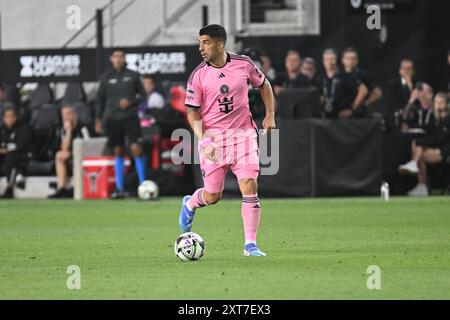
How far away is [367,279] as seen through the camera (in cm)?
1031

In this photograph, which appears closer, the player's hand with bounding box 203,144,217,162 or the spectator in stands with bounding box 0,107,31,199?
the player's hand with bounding box 203,144,217,162

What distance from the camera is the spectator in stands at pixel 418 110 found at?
23.0 m

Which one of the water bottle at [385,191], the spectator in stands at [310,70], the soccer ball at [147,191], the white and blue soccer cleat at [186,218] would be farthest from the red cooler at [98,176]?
the white and blue soccer cleat at [186,218]

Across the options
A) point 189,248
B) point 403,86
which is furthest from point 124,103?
point 189,248

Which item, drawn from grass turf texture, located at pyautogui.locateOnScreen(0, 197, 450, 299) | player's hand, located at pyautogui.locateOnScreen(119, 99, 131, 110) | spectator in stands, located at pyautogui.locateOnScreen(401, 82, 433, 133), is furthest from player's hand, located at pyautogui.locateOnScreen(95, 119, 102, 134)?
spectator in stands, located at pyautogui.locateOnScreen(401, 82, 433, 133)

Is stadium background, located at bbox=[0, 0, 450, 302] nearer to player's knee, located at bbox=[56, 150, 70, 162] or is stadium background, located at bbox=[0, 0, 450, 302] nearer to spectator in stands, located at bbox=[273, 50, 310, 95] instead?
spectator in stands, located at bbox=[273, 50, 310, 95]

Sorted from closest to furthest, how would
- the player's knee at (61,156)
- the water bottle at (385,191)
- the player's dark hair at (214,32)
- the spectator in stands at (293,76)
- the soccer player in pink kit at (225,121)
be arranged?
1. the player's dark hair at (214,32)
2. the soccer player in pink kit at (225,121)
3. the water bottle at (385,191)
4. the spectator in stands at (293,76)
5. the player's knee at (61,156)

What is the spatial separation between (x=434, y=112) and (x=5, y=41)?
9212mm

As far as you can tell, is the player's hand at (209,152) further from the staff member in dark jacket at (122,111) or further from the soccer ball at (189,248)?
the staff member in dark jacket at (122,111)

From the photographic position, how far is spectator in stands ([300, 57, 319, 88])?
23.2m

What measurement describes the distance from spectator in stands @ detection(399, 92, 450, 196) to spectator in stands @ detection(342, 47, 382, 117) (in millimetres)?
1138

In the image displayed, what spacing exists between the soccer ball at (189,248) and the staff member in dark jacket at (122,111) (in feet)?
33.7
